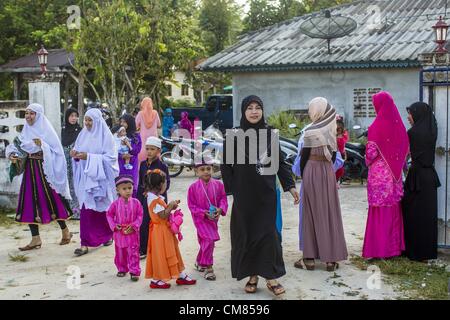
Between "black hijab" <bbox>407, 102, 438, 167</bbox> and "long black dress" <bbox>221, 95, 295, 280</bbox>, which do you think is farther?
"black hijab" <bbox>407, 102, 438, 167</bbox>

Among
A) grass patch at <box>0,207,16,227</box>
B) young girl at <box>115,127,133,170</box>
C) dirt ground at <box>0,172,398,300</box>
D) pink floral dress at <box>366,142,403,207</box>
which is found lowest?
dirt ground at <box>0,172,398,300</box>

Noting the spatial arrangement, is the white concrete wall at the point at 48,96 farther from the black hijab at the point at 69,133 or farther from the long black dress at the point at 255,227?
the long black dress at the point at 255,227

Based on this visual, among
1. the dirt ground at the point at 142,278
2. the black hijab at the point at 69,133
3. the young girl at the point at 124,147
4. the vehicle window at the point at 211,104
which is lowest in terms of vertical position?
the dirt ground at the point at 142,278

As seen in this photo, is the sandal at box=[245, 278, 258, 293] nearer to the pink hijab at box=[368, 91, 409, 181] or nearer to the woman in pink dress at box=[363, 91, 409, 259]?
the woman in pink dress at box=[363, 91, 409, 259]

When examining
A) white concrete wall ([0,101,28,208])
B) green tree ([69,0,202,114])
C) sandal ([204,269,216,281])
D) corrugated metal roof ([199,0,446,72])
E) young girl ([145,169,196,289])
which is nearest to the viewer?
young girl ([145,169,196,289])

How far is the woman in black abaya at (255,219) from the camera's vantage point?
213 inches

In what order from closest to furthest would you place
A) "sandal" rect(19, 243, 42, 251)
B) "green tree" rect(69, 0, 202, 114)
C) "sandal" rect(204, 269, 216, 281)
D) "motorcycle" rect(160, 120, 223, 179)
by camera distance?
"sandal" rect(204, 269, 216, 281), "sandal" rect(19, 243, 42, 251), "motorcycle" rect(160, 120, 223, 179), "green tree" rect(69, 0, 202, 114)

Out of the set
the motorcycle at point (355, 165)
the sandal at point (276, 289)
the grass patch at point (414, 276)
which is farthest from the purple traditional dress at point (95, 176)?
the motorcycle at point (355, 165)

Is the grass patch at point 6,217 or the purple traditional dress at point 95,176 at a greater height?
the purple traditional dress at point 95,176

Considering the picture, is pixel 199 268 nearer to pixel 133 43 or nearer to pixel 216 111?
pixel 133 43

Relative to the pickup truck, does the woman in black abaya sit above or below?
below

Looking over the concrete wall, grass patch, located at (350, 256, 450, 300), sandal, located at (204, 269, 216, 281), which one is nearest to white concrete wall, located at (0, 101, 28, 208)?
sandal, located at (204, 269, 216, 281)

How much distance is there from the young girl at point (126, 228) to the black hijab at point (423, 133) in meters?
2.87

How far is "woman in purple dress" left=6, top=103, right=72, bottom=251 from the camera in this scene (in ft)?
24.8
